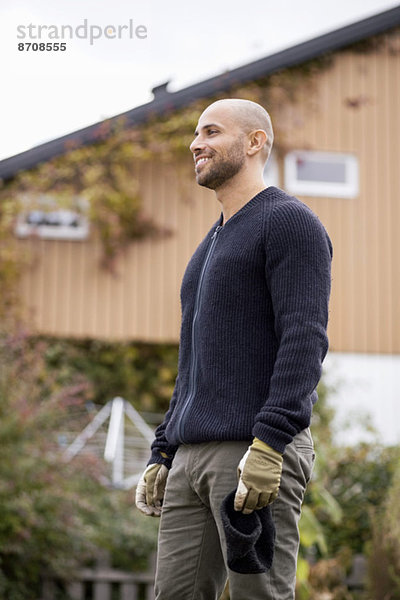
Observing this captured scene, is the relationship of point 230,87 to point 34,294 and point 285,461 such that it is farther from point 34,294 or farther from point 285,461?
point 285,461

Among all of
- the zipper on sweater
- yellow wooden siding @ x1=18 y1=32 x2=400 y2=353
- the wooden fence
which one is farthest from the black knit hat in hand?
yellow wooden siding @ x1=18 y1=32 x2=400 y2=353

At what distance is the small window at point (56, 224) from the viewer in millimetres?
10398

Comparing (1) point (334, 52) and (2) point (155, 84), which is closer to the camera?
(2) point (155, 84)

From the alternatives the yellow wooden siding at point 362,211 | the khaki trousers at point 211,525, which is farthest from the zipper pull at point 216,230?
the yellow wooden siding at point 362,211

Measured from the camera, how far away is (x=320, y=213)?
452 inches

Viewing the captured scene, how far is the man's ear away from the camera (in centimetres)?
264

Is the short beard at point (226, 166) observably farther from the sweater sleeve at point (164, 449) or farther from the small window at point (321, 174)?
the small window at point (321, 174)

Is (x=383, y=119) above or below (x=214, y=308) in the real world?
above

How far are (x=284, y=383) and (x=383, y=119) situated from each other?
10207 millimetres

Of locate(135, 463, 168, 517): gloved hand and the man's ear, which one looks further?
locate(135, 463, 168, 517): gloved hand

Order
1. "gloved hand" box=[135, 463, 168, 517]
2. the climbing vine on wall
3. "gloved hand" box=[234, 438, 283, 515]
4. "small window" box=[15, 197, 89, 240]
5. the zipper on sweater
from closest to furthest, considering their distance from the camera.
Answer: "gloved hand" box=[234, 438, 283, 515], the zipper on sweater, "gloved hand" box=[135, 463, 168, 517], the climbing vine on wall, "small window" box=[15, 197, 89, 240]

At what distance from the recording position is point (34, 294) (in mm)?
10531

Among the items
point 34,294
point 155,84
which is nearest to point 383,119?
point 155,84

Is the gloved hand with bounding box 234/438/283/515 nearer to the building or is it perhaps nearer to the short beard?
the short beard
